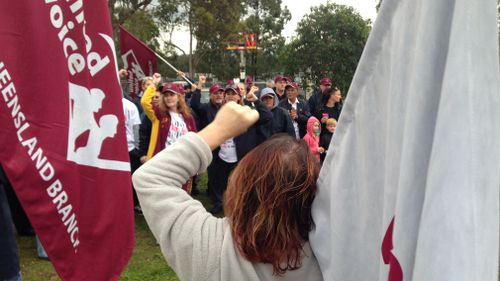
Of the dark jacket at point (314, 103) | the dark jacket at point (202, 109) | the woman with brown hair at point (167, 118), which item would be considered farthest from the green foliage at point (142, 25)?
the woman with brown hair at point (167, 118)

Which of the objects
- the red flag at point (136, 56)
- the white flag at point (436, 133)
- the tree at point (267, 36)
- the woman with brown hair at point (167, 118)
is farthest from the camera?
the tree at point (267, 36)

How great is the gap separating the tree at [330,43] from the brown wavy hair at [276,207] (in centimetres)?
1673

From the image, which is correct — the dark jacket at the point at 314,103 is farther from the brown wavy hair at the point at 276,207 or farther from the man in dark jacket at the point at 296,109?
the brown wavy hair at the point at 276,207

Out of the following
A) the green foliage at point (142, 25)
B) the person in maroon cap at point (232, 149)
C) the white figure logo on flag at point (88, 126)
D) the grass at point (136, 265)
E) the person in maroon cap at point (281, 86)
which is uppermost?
the green foliage at point (142, 25)

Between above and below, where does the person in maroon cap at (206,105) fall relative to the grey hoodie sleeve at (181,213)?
below

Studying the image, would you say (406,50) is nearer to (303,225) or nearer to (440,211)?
(440,211)

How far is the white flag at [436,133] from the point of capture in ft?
2.10

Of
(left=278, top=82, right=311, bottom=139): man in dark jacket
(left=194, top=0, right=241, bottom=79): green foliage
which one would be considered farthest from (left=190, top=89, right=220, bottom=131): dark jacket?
(left=194, top=0, right=241, bottom=79): green foliage

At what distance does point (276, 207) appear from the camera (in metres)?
1.15

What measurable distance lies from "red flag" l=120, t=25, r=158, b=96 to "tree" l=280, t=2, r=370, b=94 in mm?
12060

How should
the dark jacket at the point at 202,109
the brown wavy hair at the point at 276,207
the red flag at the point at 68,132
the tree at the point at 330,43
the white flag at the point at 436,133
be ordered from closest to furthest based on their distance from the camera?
1. the white flag at the point at 436,133
2. the brown wavy hair at the point at 276,207
3. the red flag at the point at 68,132
4. the dark jacket at the point at 202,109
5. the tree at the point at 330,43

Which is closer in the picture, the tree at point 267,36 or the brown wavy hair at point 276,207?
the brown wavy hair at point 276,207

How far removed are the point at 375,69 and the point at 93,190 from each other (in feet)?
4.17

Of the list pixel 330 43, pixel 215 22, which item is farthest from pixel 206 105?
pixel 215 22
